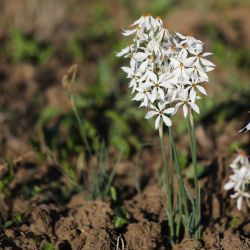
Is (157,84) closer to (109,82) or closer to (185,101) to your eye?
(185,101)

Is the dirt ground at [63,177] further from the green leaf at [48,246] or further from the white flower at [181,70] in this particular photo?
the white flower at [181,70]

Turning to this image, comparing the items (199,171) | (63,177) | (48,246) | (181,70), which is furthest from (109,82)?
(181,70)

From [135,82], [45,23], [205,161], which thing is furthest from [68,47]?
[135,82]

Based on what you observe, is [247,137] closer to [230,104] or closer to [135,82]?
[230,104]

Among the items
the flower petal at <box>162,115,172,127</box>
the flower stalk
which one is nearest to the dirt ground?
the flower petal at <box>162,115,172,127</box>

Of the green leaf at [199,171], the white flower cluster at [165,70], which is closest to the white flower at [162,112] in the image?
the white flower cluster at [165,70]
